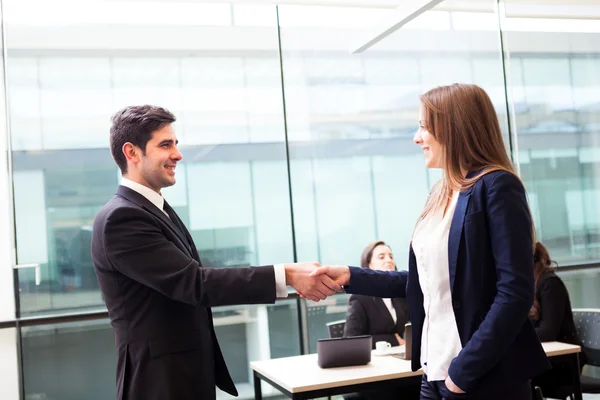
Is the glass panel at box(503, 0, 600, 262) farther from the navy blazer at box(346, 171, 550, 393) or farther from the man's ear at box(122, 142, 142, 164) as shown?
the man's ear at box(122, 142, 142, 164)

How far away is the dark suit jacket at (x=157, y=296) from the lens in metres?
2.26

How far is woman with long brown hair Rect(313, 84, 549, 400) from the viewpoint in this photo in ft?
6.12

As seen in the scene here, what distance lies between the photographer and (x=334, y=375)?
3.42m

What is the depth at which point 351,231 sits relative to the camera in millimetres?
5402

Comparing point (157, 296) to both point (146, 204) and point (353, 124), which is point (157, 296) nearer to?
point (146, 204)

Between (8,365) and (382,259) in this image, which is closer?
(8,365)

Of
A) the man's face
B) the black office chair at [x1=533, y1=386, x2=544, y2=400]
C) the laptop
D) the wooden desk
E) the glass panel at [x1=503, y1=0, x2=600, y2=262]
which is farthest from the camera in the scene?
the glass panel at [x1=503, y1=0, x2=600, y2=262]

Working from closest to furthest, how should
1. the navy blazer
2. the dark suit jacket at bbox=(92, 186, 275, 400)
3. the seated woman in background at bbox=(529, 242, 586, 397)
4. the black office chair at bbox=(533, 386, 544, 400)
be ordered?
the navy blazer < the dark suit jacket at bbox=(92, 186, 275, 400) < the black office chair at bbox=(533, 386, 544, 400) < the seated woman in background at bbox=(529, 242, 586, 397)

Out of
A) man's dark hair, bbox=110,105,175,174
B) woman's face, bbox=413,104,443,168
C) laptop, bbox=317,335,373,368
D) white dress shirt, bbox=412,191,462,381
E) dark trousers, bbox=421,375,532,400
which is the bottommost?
laptop, bbox=317,335,373,368

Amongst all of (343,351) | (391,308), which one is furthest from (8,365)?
(391,308)

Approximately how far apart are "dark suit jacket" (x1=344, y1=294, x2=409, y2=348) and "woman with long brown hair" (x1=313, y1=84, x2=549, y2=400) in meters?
2.46

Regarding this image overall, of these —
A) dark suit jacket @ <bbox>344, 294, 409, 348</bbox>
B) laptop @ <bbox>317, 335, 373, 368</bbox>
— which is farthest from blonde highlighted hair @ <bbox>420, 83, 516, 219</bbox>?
dark suit jacket @ <bbox>344, 294, 409, 348</bbox>

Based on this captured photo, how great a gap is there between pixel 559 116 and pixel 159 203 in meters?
4.01

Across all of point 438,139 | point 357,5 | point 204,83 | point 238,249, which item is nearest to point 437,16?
point 357,5
